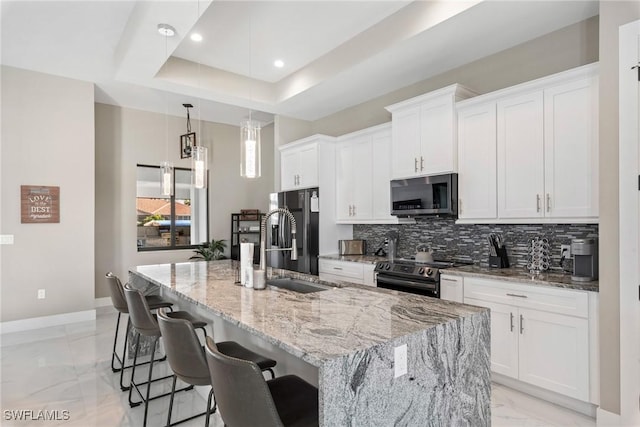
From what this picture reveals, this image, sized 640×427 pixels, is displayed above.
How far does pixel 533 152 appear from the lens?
3008mm

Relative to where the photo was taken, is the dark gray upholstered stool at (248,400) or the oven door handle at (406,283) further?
the oven door handle at (406,283)

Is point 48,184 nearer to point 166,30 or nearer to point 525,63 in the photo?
point 166,30

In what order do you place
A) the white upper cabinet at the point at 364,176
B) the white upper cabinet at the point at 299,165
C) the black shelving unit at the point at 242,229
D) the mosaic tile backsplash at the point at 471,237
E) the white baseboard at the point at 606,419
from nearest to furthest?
the white baseboard at the point at 606,419 < the mosaic tile backsplash at the point at 471,237 < the white upper cabinet at the point at 364,176 < the white upper cabinet at the point at 299,165 < the black shelving unit at the point at 242,229

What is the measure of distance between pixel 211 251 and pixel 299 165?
8.09 ft

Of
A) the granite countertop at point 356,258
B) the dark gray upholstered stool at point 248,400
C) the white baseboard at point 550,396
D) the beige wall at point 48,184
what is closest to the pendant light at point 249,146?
the dark gray upholstered stool at point 248,400

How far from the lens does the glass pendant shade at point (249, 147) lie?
269cm

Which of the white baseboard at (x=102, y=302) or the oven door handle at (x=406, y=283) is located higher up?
the oven door handle at (x=406, y=283)

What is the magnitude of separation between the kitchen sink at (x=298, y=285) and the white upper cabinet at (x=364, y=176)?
1917mm

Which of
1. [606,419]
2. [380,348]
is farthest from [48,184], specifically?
[606,419]

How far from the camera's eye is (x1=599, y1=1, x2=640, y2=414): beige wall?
2.30 metres

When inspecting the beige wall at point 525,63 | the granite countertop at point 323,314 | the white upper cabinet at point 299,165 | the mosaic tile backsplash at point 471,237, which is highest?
the beige wall at point 525,63

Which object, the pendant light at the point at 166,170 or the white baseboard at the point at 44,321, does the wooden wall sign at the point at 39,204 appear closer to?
the white baseboard at the point at 44,321

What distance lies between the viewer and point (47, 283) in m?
4.72

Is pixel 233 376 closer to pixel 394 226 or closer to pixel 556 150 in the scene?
pixel 556 150
